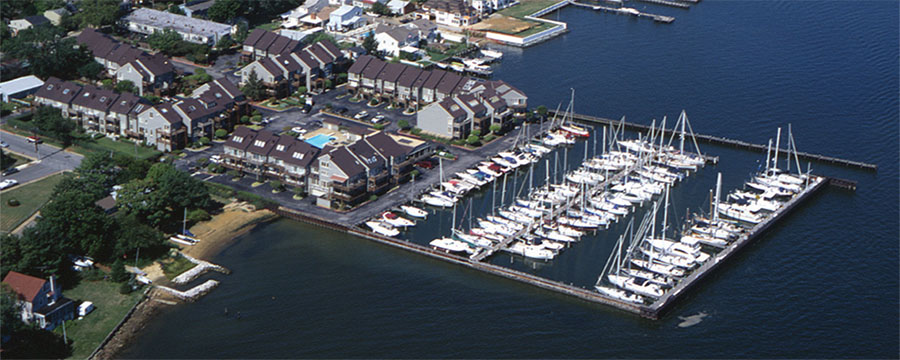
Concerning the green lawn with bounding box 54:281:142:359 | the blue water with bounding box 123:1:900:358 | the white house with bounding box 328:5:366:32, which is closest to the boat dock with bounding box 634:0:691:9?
the blue water with bounding box 123:1:900:358

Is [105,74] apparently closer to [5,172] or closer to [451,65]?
[5,172]

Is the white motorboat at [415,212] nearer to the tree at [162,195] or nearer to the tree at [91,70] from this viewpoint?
the tree at [162,195]

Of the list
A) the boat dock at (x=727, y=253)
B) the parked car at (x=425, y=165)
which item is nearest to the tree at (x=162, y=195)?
the parked car at (x=425, y=165)

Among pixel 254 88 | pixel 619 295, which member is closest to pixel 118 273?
pixel 619 295

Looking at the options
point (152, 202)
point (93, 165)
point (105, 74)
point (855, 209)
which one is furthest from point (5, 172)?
point (855, 209)

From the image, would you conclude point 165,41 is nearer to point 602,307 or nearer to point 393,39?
point 393,39

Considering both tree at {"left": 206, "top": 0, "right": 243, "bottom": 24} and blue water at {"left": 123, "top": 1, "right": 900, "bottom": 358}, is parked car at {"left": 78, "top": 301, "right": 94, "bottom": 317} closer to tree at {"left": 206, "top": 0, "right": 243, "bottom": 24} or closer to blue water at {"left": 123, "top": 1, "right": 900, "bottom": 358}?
blue water at {"left": 123, "top": 1, "right": 900, "bottom": 358}
